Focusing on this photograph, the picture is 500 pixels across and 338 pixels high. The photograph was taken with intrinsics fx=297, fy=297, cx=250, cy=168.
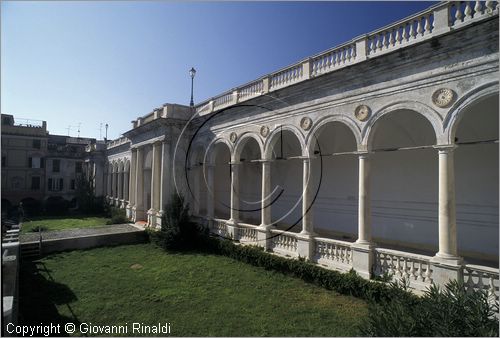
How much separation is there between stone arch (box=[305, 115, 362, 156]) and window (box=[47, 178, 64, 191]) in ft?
155

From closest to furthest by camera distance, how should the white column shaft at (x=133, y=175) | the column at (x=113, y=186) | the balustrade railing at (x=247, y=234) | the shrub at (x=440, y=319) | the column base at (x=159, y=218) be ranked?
1. the shrub at (x=440, y=319)
2. the balustrade railing at (x=247, y=234)
3. the column base at (x=159, y=218)
4. the white column shaft at (x=133, y=175)
5. the column at (x=113, y=186)

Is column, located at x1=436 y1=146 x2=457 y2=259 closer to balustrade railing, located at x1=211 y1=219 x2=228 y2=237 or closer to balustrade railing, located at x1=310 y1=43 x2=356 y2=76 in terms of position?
balustrade railing, located at x1=310 y1=43 x2=356 y2=76

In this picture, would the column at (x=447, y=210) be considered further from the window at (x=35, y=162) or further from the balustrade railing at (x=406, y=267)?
the window at (x=35, y=162)

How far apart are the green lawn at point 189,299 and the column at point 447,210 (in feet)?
9.76

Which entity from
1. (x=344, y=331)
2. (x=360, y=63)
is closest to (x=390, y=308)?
(x=344, y=331)

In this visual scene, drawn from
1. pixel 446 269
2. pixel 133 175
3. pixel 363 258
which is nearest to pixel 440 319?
pixel 446 269

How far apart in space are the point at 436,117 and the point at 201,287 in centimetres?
972

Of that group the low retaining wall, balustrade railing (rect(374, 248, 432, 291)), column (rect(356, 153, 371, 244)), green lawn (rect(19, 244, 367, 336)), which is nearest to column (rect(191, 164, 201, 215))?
the low retaining wall

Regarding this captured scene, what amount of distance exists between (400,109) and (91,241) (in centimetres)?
1813

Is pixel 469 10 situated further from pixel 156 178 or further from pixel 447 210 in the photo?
pixel 156 178

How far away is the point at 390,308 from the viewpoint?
5688 mm

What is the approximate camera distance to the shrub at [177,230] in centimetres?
1708

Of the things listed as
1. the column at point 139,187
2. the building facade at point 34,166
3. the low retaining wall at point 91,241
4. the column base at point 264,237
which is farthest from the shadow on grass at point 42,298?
the building facade at point 34,166

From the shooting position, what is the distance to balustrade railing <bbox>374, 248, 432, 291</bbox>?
872 centimetres
